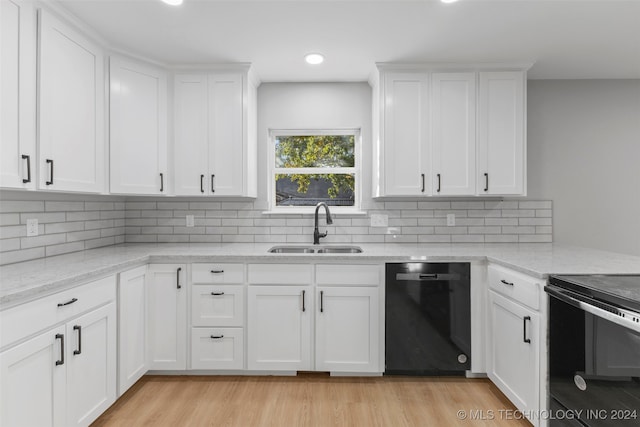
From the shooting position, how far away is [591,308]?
150cm

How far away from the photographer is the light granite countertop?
1.62m

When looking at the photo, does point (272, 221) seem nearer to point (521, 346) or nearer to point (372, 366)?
point (372, 366)

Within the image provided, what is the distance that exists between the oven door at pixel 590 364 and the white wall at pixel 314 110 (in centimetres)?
178

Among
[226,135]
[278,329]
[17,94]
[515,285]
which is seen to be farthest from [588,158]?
[17,94]

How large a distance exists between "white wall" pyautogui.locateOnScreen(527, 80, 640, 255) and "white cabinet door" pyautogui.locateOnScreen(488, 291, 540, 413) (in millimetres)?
1361

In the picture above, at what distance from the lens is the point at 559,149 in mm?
3068

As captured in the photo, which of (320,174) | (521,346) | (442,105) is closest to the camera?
(521,346)

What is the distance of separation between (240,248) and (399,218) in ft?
4.61

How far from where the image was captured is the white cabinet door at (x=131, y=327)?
213cm

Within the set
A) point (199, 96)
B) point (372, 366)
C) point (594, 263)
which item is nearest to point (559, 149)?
point (594, 263)

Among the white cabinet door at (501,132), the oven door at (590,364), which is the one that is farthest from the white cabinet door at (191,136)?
the oven door at (590,364)

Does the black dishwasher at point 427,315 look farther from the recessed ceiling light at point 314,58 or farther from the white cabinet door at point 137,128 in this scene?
the white cabinet door at point 137,128

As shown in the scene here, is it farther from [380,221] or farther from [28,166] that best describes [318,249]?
[28,166]

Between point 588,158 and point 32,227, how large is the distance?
431cm
